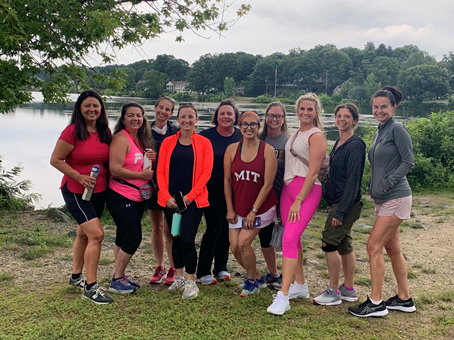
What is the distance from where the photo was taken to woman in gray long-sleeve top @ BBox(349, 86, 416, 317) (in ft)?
11.4

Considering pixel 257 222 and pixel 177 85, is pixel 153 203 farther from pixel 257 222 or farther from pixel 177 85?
pixel 177 85

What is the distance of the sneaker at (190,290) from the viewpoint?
12.9 ft

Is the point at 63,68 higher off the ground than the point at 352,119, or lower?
higher

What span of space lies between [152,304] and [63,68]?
4.44 metres

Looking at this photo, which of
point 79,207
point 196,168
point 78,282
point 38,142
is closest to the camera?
point 79,207

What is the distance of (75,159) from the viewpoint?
3.73 meters

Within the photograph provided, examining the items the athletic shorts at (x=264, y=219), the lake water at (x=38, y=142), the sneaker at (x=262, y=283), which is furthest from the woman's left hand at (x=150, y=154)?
the lake water at (x=38, y=142)

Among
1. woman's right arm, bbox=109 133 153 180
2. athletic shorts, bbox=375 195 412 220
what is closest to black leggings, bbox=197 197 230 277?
woman's right arm, bbox=109 133 153 180

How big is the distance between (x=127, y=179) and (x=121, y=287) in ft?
3.82

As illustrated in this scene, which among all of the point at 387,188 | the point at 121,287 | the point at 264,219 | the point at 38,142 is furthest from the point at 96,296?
the point at 38,142

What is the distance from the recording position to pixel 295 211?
12.0 feet

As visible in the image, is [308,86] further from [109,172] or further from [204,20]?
[109,172]

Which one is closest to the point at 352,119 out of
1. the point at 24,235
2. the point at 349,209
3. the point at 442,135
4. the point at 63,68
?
the point at 349,209

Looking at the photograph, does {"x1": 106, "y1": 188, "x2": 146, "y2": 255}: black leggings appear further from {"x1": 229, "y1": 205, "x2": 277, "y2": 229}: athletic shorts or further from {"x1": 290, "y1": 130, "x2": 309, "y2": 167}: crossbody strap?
{"x1": 290, "y1": 130, "x2": 309, "y2": 167}: crossbody strap
